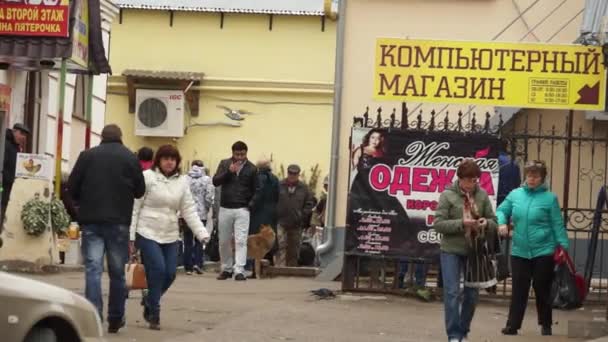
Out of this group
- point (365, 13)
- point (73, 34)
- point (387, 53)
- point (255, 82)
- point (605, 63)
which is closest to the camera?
point (605, 63)

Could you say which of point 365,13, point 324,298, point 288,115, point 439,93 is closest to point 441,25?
point 365,13

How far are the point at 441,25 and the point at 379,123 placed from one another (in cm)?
525

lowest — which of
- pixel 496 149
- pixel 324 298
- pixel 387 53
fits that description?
pixel 324 298

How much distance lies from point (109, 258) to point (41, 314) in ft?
14.0

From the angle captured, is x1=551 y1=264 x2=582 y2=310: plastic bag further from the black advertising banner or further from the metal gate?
the metal gate

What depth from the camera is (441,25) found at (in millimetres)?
21750

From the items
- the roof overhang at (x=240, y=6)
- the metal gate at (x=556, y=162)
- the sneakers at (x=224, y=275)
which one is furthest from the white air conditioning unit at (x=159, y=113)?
the sneakers at (x=224, y=275)

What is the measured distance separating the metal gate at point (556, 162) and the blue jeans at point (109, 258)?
491cm

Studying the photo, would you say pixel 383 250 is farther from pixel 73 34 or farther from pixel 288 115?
pixel 288 115

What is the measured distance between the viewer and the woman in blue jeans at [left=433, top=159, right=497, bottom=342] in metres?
12.3

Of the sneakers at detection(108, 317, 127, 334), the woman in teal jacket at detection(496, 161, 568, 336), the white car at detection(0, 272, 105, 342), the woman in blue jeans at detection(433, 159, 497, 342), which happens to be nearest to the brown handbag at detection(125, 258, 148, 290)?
the sneakers at detection(108, 317, 127, 334)

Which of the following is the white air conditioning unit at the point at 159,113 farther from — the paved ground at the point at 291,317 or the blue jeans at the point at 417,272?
the blue jeans at the point at 417,272

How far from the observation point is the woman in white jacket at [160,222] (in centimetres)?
1278

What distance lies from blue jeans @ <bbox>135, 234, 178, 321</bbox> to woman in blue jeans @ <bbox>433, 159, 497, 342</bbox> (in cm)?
237
